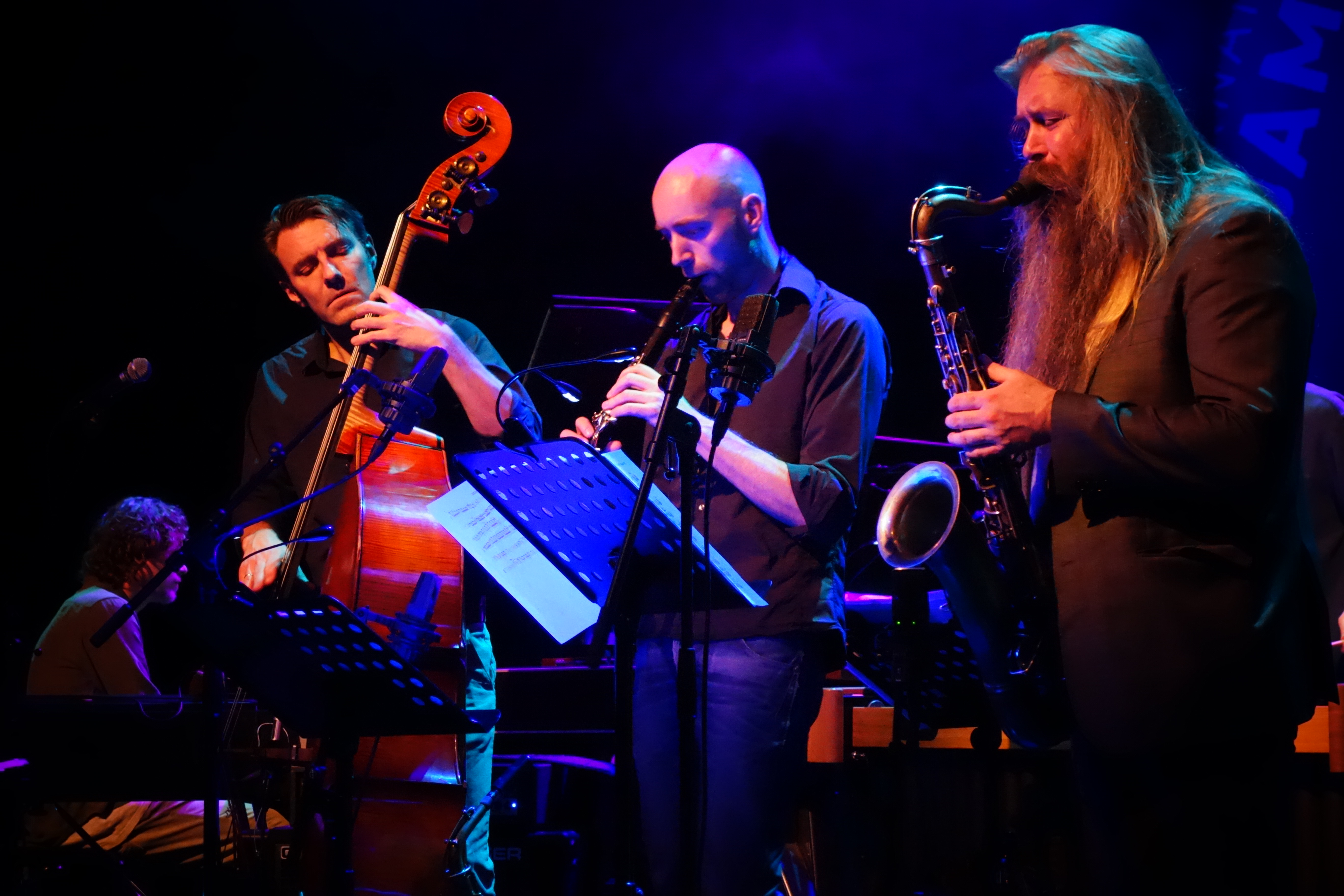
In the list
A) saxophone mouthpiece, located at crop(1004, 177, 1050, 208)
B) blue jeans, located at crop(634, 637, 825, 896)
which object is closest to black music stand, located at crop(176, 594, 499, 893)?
blue jeans, located at crop(634, 637, 825, 896)

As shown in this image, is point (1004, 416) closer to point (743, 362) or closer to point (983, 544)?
point (743, 362)

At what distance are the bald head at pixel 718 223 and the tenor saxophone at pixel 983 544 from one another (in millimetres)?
395

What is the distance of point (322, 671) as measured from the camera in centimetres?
229

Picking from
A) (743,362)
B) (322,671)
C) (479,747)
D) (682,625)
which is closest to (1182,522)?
(743,362)

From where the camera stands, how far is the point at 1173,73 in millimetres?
4316

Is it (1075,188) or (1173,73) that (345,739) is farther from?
(1173,73)

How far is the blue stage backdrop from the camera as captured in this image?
396cm

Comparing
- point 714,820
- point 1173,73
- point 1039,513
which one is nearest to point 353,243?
point 714,820

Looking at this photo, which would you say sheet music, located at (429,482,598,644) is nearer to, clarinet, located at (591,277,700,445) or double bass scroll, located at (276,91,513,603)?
clarinet, located at (591,277,700,445)

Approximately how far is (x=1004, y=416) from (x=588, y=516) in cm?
77

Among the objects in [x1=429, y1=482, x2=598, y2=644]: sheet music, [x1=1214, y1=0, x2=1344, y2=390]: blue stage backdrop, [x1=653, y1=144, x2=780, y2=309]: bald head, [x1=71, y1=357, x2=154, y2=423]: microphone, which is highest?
[x1=1214, y1=0, x2=1344, y2=390]: blue stage backdrop

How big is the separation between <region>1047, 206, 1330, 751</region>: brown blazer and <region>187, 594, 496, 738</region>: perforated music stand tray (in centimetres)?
129

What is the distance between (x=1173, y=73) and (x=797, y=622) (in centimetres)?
329

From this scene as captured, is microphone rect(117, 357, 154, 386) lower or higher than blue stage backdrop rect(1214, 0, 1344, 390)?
Answer: lower
